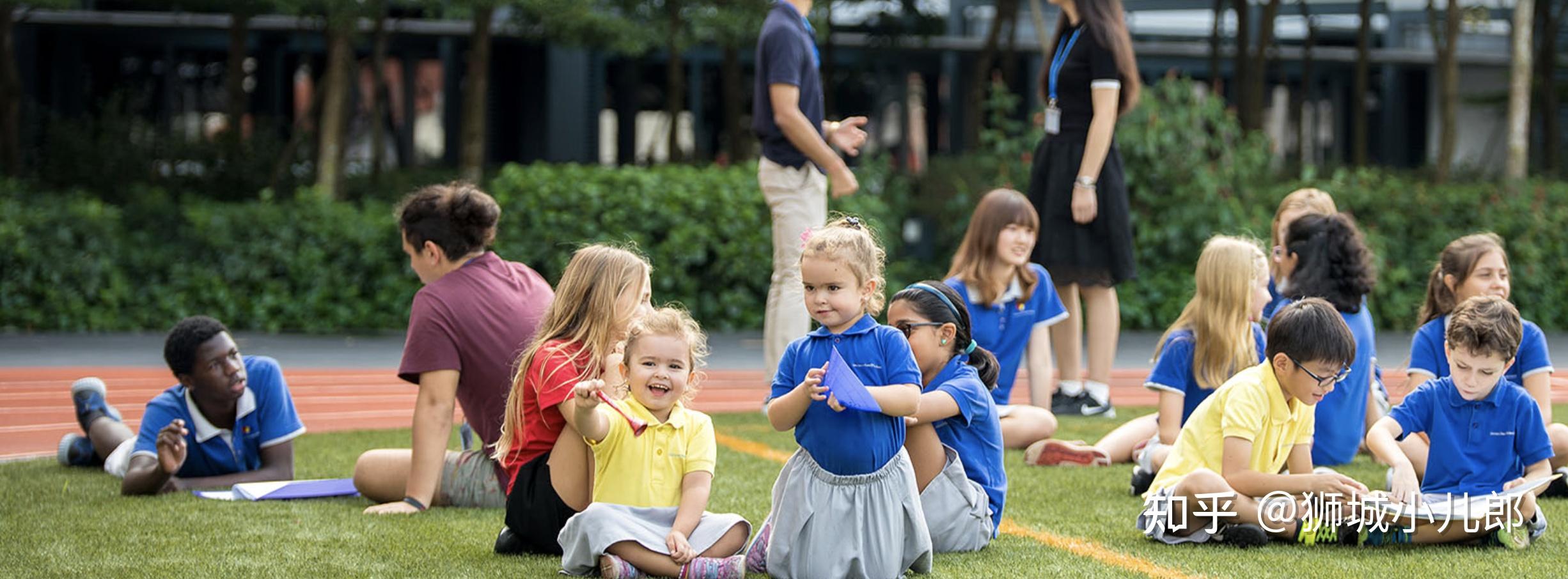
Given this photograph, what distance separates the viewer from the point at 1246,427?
452cm

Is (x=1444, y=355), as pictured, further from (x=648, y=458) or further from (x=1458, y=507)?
(x=648, y=458)

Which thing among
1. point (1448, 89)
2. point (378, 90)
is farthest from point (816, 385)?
point (378, 90)

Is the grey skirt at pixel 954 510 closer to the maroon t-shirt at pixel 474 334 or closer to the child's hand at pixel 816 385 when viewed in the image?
the child's hand at pixel 816 385

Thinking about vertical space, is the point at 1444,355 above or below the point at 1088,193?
below

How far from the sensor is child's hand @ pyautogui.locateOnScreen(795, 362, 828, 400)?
12.4 feet

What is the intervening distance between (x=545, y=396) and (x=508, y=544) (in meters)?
0.43

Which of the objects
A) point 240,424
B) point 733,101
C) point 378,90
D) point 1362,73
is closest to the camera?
point 240,424

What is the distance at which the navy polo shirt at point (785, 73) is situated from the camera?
7406 millimetres

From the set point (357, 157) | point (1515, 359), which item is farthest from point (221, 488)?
point (357, 157)

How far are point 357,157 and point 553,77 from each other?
114 inches

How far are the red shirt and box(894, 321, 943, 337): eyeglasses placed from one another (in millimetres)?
809

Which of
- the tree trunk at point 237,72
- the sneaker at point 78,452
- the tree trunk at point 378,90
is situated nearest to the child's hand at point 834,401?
the sneaker at point 78,452

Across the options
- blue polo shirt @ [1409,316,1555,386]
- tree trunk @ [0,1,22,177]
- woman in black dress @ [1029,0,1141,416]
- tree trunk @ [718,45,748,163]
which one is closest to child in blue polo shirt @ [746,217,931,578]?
blue polo shirt @ [1409,316,1555,386]

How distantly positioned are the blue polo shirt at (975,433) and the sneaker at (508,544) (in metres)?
1.13
